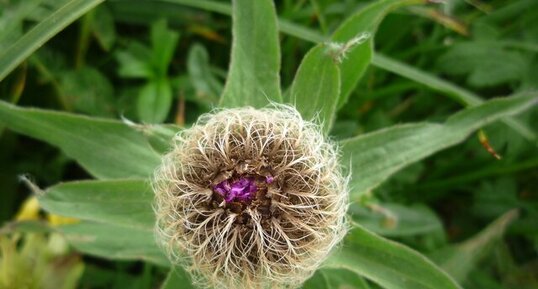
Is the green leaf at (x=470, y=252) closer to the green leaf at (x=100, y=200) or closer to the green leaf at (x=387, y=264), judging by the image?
the green leaf at (x=387, y=264)

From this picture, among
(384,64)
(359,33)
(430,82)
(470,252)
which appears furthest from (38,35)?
(470,252)

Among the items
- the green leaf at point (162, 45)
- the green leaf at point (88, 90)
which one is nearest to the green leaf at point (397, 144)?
the green leaf at point (162, 45)

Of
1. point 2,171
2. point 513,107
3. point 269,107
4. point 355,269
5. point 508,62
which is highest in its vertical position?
point 508,62

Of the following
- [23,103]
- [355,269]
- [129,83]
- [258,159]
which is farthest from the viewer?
[129,83]

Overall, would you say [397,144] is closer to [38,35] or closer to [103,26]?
[38,35]

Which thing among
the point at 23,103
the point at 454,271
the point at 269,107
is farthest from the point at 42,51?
the point at 454,271

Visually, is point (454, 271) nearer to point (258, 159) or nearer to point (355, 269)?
point (355, 269)
